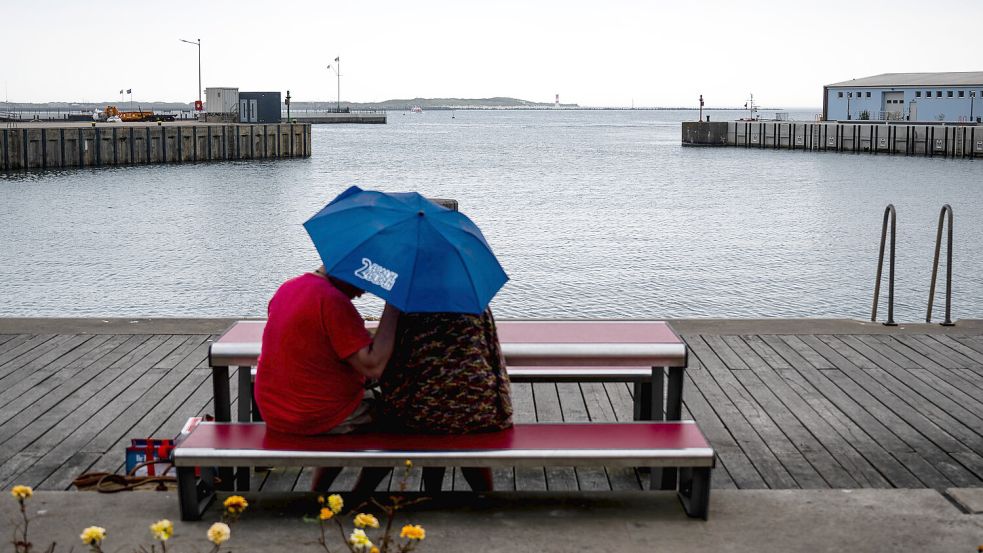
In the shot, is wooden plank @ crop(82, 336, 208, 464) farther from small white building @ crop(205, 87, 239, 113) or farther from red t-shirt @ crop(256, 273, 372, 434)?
small white building @ crop(205, 87, 239, 113)

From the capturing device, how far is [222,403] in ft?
16.3

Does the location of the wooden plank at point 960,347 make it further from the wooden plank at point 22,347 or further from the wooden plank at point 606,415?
the wooden plank at point 22,347

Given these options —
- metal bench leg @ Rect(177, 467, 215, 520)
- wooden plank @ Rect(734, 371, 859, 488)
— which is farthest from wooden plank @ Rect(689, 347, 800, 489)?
metal bench leg @ Rect(177, 467, 215, 520)

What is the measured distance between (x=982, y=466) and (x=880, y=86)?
97505 millimetres

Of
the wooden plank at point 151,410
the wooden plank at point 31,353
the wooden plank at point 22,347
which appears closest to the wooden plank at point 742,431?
the wooden plank at point 151,410

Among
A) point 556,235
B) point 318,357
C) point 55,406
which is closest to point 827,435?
point 318,357

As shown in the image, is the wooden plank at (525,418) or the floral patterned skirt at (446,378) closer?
the floral patterned skirt at (446,378)

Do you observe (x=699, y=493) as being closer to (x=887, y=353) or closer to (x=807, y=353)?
(x=807, y=353)

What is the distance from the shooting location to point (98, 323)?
8781 mm

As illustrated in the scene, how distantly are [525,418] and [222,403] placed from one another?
1.97m

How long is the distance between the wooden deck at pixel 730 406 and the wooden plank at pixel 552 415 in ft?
0.04

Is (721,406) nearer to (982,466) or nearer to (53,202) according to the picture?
(982,466)

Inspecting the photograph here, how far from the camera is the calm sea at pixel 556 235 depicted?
21.8 m

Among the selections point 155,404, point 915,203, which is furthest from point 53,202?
point 155,404
